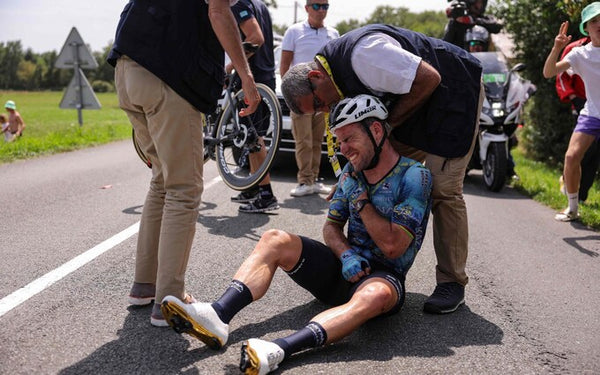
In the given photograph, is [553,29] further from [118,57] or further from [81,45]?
[81,45]

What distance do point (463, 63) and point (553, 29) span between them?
7.61 m

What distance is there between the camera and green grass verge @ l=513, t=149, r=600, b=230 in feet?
22.4

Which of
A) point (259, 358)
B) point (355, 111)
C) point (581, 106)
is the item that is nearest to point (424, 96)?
point (355, 111)

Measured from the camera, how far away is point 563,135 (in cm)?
1126

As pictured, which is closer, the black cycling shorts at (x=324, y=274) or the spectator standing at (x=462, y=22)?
the black cycling shorts at (x=324, y=274)

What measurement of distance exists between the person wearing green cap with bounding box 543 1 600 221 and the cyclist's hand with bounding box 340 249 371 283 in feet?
12.8

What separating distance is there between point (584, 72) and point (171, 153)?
15.8 feet

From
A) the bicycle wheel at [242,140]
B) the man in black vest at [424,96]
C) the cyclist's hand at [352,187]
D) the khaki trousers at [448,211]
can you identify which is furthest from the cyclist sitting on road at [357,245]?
the bicycle wheel at [242,140]

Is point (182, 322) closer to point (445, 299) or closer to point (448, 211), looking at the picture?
point (445, 299)

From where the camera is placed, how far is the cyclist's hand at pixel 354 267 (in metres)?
3.39

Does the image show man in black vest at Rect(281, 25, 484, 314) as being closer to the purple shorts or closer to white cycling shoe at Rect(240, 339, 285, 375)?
white cycling shoe at Rect(240, 339, 285, 375)

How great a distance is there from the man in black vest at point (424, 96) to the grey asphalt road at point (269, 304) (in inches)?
16.3

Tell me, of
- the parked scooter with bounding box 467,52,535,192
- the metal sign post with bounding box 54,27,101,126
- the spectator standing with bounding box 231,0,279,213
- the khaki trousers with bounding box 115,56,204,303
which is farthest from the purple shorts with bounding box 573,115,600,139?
the metal sign post with bounding box 54,27,101,126

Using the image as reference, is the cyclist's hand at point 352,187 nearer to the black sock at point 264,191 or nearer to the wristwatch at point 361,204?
the wristwatch at point 361,204
